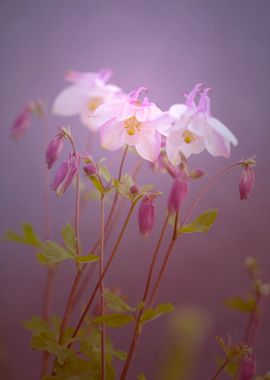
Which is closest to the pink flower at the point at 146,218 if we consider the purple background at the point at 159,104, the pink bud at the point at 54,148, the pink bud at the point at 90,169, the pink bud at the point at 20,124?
the pink bud at the point at 90,169

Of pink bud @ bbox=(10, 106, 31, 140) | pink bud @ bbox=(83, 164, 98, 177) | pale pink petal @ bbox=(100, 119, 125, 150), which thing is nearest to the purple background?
pink bud @ bbox=(10, 106, 31, 140)

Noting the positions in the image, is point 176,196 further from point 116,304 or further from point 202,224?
point 116,304

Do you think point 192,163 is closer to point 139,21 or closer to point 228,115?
point 228,115

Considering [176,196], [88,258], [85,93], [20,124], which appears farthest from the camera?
[20,124]

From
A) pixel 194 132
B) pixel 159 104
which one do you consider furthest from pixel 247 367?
pixel 159 104

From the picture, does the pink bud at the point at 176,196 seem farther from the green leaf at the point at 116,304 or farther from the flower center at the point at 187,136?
the green leaf at the point at 116,304

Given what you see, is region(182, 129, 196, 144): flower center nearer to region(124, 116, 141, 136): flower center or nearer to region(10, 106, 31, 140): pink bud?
region(124, 116, 141, 136): flower center
